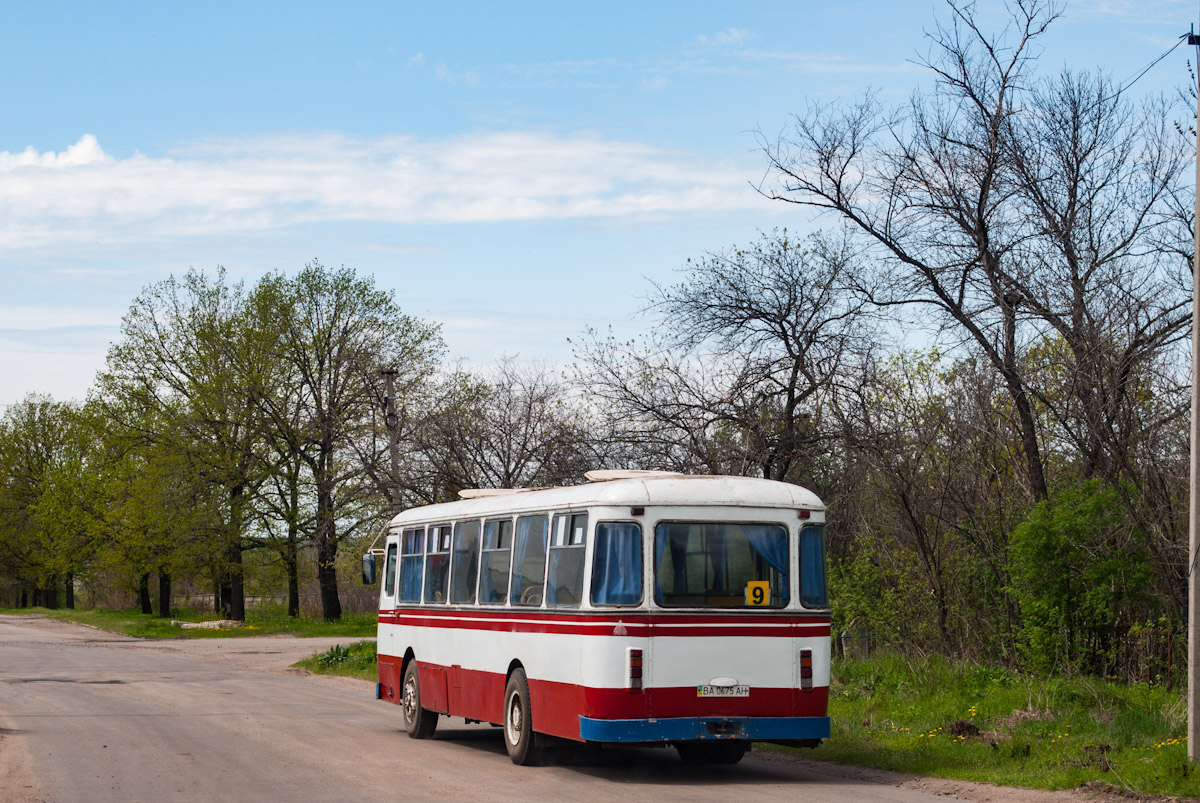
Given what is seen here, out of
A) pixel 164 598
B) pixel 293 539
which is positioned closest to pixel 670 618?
pixel 293 539

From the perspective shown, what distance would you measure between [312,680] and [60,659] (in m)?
9.78

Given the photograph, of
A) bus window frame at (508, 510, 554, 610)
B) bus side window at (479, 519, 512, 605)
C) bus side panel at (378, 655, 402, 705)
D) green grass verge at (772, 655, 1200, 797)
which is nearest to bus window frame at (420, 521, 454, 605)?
bus side window at (479, 519, 512, 605)

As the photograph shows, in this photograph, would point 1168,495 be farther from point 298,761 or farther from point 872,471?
point 298,761

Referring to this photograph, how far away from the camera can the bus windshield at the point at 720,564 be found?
12172 millimetres

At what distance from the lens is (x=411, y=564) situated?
17.5 m

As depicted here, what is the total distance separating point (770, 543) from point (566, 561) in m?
1.93

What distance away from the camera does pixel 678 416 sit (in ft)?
77.4

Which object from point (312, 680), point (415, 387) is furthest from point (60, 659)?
point (415, 387)

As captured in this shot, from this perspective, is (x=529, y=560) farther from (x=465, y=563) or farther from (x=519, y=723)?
(x=465, y=563)

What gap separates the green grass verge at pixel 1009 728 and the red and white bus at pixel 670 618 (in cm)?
149

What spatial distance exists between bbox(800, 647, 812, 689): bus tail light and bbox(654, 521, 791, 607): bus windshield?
0.47m

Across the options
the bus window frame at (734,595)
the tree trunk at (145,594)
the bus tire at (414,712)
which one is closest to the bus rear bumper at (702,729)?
the bus window frame at (734,595)

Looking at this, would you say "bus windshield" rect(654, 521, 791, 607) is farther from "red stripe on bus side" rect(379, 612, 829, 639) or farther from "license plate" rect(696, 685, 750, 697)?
"license plate" rect(696, 685, 750, 697)

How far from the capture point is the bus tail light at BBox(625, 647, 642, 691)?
11.8m
